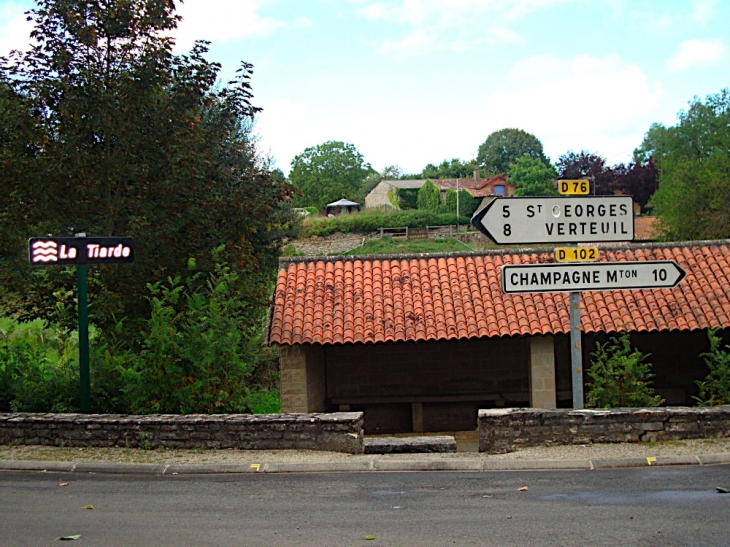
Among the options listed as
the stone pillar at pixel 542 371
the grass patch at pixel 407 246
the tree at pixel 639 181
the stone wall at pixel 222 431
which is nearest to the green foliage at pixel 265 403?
the stone pillar at pixel 542 371

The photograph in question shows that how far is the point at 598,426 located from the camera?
31.1 ft

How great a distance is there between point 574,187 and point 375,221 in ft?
174

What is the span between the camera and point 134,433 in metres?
9.77

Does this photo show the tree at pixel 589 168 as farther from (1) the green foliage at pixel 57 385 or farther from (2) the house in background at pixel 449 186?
(1) the green foliage at pixel 57 385

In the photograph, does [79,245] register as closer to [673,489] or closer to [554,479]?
[554,479]

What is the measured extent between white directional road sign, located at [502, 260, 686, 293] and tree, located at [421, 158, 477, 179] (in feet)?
307

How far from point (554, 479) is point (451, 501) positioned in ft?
4.66

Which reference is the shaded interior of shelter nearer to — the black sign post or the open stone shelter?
the open stone shelter

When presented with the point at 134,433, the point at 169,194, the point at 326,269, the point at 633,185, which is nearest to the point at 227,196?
the point at 169,194

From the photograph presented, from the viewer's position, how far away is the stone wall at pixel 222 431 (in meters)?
9.57

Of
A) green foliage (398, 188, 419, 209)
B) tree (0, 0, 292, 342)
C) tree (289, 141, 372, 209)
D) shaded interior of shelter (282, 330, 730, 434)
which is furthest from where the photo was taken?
tree (289, 141, 372, 209)

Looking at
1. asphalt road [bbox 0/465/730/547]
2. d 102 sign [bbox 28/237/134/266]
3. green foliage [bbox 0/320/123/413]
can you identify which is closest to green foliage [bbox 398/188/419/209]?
green foliage [bbox 0/320/123/413]

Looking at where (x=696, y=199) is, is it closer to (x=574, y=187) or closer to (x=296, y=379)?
(x=296, y=379)

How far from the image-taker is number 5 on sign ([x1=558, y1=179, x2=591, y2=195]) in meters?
9.62
